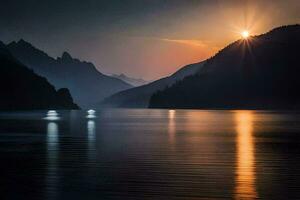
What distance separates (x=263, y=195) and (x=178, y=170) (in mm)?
13712

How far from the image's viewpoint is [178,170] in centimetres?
4384

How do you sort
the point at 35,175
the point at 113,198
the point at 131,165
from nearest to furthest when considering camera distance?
the point at 113,198, the point at 35,175, the point at 131,165

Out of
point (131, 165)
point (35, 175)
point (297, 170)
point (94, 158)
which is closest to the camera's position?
point (35, 175)

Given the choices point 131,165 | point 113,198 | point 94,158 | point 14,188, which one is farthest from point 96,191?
point 94,158

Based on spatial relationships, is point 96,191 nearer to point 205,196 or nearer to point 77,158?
point 205,196

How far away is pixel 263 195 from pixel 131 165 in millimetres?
19431

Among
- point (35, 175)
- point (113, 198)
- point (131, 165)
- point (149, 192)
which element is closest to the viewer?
point (113, 198)

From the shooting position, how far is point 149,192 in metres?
32.0

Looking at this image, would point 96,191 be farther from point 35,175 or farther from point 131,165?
point 131,165

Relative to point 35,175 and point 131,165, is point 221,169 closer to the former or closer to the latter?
point 131,165

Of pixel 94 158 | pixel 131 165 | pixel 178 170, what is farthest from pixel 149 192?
pixel 94 158

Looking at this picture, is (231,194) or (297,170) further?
(297,170)

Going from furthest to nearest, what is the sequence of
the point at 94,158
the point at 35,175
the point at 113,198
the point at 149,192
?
the point at 94,158 < the point at 35,175 < the point at 149,192 < the point at 113,198

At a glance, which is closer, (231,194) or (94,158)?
(231,194)
